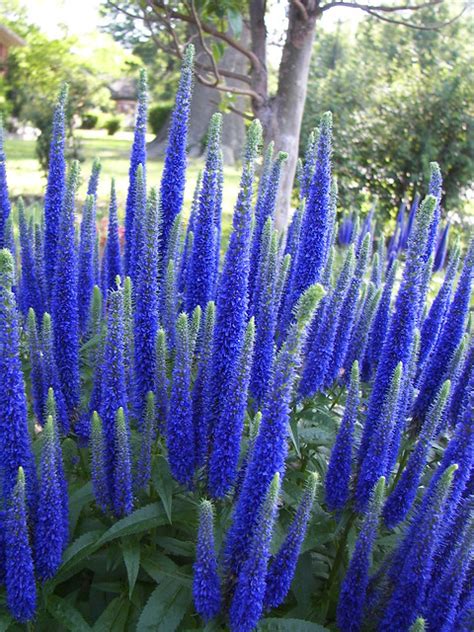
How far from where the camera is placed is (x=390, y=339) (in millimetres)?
2855

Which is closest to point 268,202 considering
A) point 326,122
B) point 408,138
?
point 326,122

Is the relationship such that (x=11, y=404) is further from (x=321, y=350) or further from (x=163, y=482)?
(x=321, y=350)

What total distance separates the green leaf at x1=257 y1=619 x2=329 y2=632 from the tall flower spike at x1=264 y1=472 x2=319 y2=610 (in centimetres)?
22

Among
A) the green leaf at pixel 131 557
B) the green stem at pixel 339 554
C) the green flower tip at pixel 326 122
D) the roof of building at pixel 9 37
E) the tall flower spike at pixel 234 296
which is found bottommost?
the green stem at pixel 339 554

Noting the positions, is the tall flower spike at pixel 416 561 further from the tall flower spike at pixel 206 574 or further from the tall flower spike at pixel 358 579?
the tall flower spike at pixel 206 574

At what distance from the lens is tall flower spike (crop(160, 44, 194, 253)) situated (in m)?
3.07

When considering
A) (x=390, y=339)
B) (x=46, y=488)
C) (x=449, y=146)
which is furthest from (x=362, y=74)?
(x=46, y=488)

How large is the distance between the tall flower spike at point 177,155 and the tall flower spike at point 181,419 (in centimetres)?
105

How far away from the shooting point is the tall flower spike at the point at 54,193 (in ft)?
10.8

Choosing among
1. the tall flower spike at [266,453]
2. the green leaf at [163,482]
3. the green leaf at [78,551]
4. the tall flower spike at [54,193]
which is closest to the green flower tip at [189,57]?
the tall flower spike at [54,193]

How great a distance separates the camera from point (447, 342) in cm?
326

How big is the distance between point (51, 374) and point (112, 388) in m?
0.42

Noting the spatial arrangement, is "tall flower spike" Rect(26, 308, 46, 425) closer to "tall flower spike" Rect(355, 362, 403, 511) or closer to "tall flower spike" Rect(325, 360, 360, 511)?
"tall flower spike" Rect(325, 360, 360, 511)

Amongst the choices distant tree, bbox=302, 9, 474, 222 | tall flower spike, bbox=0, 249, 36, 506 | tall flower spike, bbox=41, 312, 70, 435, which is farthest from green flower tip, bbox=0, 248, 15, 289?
distant tree, bbox=302, 9, 474, 222
